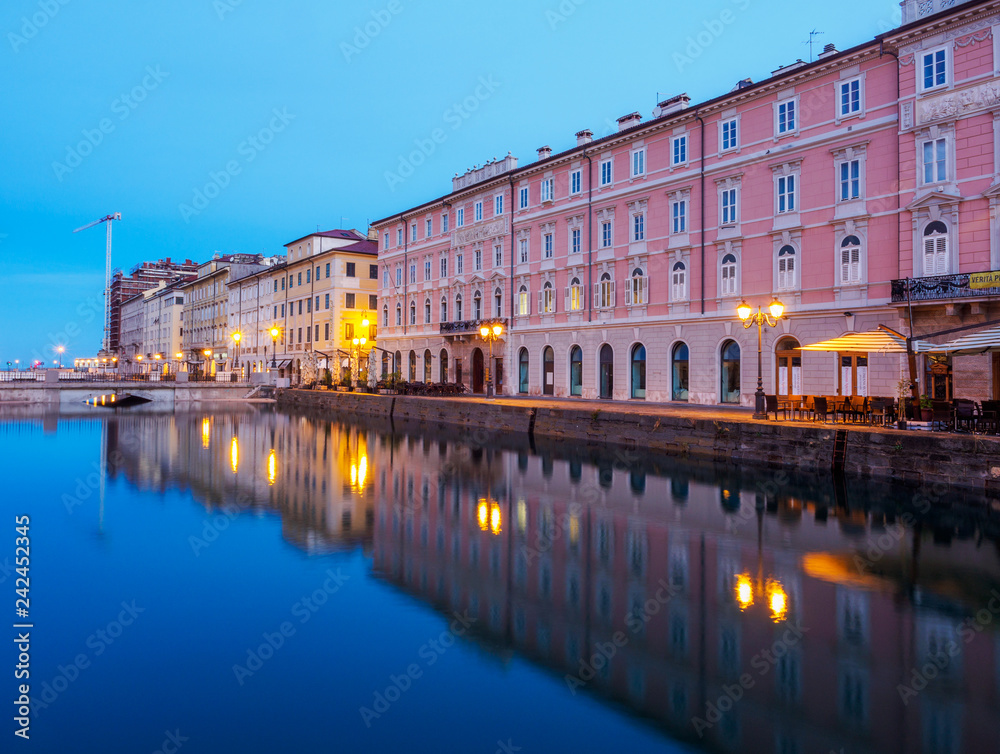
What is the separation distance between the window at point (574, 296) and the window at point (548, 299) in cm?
114

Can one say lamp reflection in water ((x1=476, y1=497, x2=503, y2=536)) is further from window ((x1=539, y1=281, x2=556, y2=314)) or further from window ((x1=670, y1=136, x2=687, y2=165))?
window ((x1=539, y1=281, x2=556, y2=314))

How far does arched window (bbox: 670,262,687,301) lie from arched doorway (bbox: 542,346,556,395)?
8.71 m

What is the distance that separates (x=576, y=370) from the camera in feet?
125

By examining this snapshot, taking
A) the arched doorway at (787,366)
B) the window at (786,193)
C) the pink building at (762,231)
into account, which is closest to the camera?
the pink building at (762,231)

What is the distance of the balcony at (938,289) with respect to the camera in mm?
21828

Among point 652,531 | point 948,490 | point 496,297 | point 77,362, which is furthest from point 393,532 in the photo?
point 77,362

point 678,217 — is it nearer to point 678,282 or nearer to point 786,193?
point 678,282

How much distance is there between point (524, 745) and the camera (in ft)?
17.7

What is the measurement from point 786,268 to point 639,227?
822 centimetres

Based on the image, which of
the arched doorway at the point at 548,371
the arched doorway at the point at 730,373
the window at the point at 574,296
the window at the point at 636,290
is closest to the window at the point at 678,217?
the window at the point at 636,290

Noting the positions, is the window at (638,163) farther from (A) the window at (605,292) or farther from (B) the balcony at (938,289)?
(B) the balcony at (938,289)

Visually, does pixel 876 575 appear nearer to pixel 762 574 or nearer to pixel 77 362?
pixel 762 574

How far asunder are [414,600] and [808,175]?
84.0 ft

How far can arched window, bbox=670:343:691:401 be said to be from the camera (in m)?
32.3
